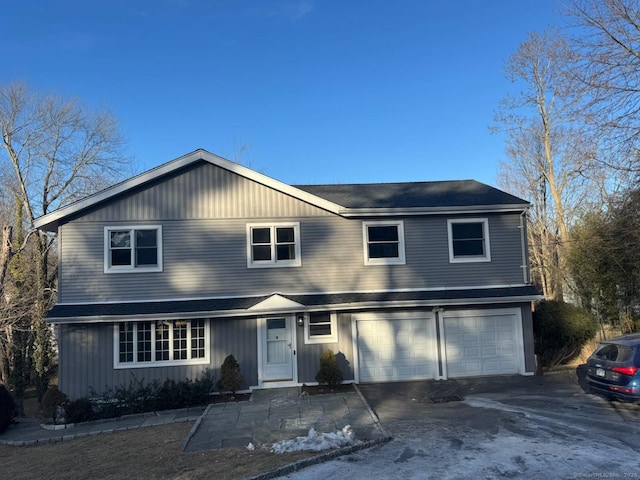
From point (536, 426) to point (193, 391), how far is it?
919 cm

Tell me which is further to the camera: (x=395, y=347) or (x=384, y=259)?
(x=384, y=259)

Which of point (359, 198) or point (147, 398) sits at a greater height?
point (359, 198)

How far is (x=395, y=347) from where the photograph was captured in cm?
1555

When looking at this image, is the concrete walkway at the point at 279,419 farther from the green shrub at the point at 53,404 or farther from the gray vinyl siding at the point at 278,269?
the green shrub at the point at 53,404

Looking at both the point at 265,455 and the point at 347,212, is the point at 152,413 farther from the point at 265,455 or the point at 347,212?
the point at 347,212

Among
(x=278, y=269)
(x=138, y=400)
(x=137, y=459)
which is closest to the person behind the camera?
(x=137, y=459)

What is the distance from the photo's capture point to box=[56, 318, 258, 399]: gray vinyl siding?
1428cm

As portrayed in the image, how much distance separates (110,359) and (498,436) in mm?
11242

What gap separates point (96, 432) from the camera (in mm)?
12180

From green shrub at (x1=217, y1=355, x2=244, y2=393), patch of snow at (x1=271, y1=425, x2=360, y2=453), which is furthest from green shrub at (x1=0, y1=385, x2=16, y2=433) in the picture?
patch of snow at (x1=271, y1=425, x2=360, y2=453)

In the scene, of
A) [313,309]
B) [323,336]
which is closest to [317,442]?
[313,309]

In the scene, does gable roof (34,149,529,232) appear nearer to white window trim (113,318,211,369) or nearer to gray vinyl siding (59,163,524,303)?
gray vinyl siding (59,163,524,303)

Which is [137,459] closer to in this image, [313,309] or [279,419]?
[279,419]

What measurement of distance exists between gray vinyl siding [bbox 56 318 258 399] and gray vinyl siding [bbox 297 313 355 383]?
146 centimetres
